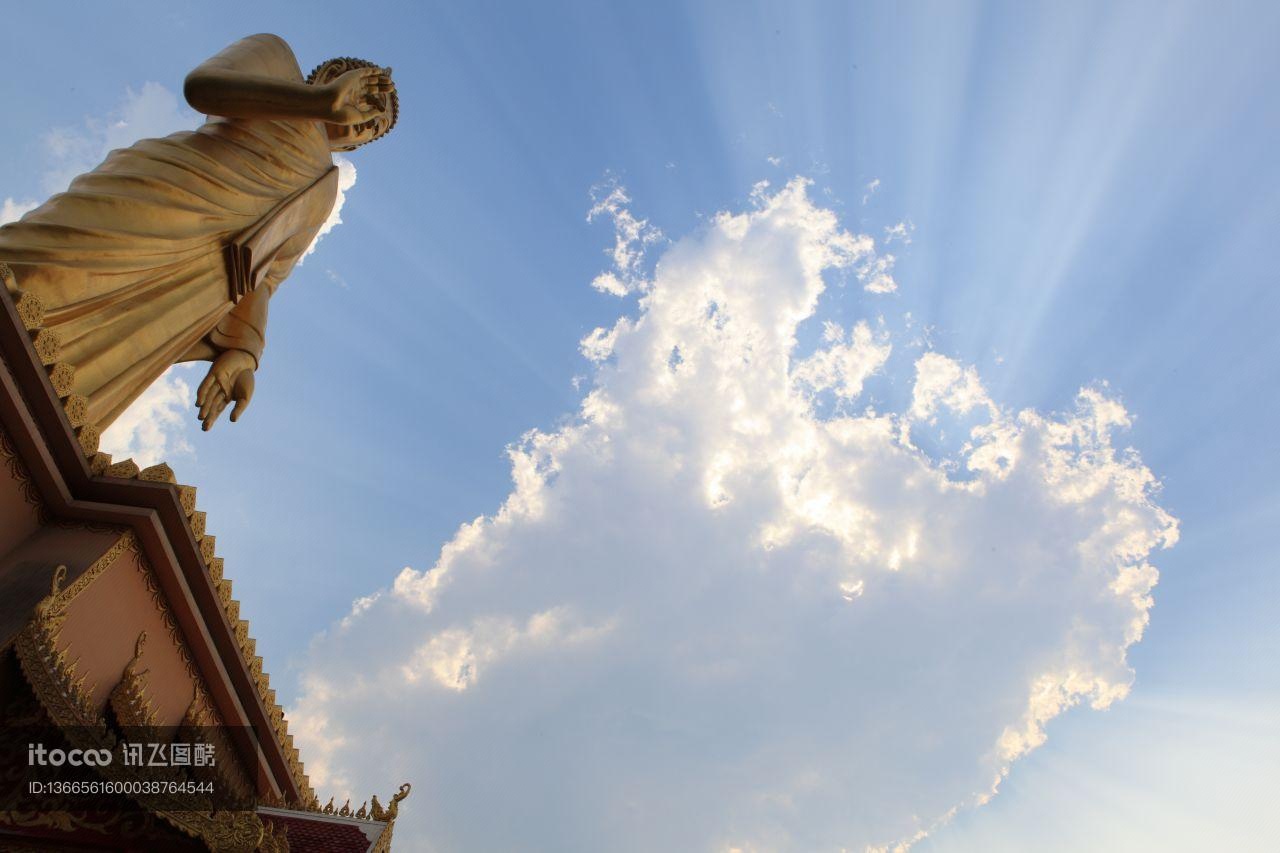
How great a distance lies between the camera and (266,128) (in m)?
14.2

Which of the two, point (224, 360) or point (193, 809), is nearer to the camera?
point (193, 809)

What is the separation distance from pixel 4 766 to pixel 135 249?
6.51m

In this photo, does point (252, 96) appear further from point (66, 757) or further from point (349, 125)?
point (66, 757)

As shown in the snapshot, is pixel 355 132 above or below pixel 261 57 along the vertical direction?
above

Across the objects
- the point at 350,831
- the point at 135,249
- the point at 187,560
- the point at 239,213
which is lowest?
the point at 350,831

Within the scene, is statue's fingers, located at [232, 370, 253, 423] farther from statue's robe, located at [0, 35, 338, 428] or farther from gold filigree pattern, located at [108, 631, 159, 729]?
gold filigree pattern, located at [108, 631, 159, 729]

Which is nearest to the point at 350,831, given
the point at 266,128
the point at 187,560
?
the point at 187,560

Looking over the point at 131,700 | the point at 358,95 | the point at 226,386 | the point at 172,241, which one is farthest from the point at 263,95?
the point at 131,700

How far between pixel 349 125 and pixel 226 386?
21.9ft

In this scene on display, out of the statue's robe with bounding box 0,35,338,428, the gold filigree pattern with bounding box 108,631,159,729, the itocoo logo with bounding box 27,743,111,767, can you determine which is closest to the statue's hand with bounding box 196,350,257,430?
the statue's robe with bounding box 0,35,338,428

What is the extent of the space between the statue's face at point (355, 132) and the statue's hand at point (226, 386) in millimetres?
5709

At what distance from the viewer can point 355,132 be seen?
18.0m

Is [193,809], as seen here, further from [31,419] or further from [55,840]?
[31,419]

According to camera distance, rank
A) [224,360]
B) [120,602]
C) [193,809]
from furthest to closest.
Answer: [224,360], [120,602], [193,809]
